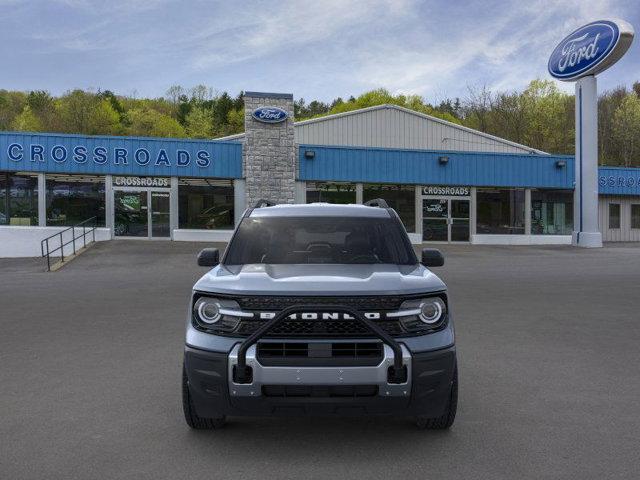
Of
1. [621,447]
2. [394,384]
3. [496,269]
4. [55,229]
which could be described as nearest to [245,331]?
[394,384]

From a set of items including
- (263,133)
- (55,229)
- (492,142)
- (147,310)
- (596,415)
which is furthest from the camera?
(492,142)

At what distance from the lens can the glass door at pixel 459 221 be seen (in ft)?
95.1

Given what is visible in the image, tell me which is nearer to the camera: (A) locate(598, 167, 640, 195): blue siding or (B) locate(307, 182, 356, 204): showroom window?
(B) locate(307, 182, 356, 204): showroom window

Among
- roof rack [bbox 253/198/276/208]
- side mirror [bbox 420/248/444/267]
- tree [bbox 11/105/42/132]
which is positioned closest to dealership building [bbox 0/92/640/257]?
roof rack [bbox 253/198/276/208]

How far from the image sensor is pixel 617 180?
1287 inches

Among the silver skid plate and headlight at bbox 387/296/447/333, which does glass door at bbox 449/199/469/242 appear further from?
the silver skid plate

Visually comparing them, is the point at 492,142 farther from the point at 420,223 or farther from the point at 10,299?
the point at 10,299

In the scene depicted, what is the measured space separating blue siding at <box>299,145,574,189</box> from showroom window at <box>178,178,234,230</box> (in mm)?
3657

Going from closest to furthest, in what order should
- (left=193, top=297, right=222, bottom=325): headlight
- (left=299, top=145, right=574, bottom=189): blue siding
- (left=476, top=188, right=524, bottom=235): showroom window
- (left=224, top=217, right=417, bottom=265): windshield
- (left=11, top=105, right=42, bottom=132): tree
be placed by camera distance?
(left=193, top=297, right=222, bottom=325): headlight → (left=224, top=217, right=417, bottom=265): windshield → (left=299, top=145, right=574, bottom=189): blue siding → (left=476, top=188, right=524, bottom=235): showroom window → (left=11, top=105, right=42, bottom=132): tree

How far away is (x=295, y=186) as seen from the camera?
27.2 meters

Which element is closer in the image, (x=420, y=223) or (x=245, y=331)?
(x=245, y=331)

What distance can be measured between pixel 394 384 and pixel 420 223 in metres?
25.4

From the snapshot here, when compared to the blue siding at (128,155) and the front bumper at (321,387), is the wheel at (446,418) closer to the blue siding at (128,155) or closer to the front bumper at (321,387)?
the front bumper at (321,387)

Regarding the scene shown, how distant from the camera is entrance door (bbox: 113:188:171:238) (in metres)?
25.9
